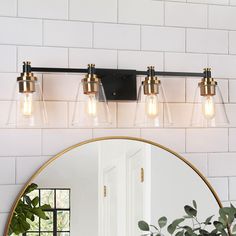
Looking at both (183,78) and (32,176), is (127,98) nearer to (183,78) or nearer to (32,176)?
(183,78)

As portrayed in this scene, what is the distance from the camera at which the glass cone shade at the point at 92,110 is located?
1648mm

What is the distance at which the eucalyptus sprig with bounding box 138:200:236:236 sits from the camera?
62.2 inches

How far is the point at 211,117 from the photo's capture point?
1.74 metres

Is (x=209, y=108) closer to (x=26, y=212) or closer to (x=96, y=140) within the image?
(x=96, y=140)

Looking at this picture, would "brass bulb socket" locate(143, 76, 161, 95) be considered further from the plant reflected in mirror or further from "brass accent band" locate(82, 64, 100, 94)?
the plant reflected in mirror

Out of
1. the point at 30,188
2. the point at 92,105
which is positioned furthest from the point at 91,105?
the point at 30,188

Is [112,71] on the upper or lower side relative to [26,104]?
upper

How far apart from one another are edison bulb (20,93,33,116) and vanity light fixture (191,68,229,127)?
0.58 m

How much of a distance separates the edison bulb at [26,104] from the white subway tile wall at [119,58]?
0.09 meters

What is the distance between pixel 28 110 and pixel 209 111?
618 mm

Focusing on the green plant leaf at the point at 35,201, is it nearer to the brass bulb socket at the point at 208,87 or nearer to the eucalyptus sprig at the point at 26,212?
the eucalyptus sprig at the point at 26,212

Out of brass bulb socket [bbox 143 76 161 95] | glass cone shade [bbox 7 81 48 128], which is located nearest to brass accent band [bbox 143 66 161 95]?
brass bulb socket [bbox 143 76 161 95]

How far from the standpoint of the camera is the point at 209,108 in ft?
5.69

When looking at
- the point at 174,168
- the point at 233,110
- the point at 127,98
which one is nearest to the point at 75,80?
the point at 127,98
